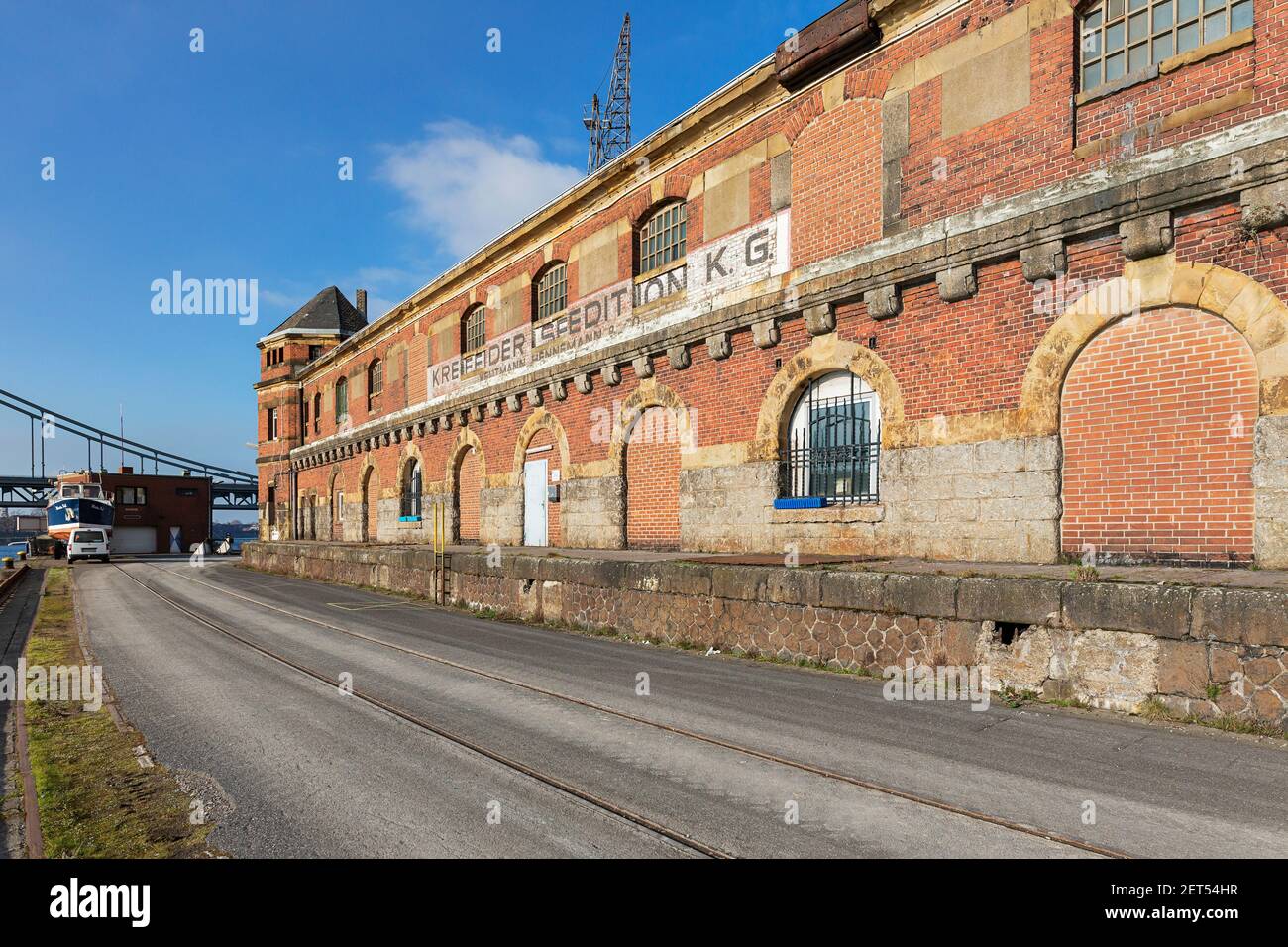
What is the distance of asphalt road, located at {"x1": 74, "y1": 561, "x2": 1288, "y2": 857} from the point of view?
154 inches

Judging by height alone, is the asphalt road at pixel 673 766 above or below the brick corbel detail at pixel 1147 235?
below

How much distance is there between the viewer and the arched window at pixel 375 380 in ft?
88.4

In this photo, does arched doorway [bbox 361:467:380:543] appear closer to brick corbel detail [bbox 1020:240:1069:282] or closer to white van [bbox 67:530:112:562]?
brick corbel detail [bbox 1020:240:1069:282]

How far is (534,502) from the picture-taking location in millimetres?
17906

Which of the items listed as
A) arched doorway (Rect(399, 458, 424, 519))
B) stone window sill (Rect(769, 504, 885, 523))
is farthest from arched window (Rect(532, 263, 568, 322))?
stone window sill (Rect(769, 504, 885, 523))

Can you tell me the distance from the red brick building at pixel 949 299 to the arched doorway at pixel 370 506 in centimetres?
→ 1233

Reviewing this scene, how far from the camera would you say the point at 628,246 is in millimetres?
15211

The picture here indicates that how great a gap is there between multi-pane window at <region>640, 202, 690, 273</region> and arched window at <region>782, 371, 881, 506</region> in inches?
176

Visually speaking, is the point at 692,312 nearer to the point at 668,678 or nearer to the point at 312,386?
the point at 668,678

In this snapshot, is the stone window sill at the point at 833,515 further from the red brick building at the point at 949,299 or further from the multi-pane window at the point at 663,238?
the multi-pane window at the point at 663,238

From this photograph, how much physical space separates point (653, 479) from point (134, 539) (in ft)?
221

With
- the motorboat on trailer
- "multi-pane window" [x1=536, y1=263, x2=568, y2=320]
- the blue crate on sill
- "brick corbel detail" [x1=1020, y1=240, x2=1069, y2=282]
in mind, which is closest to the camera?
"brick corbel detail" [x1=1020, y1=240, x2=1069, y2=282]

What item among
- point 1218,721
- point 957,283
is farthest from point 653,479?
point 1218,721

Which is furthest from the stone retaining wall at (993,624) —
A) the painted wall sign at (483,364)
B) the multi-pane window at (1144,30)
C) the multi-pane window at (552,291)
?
the painted wall sign at (483,364)
